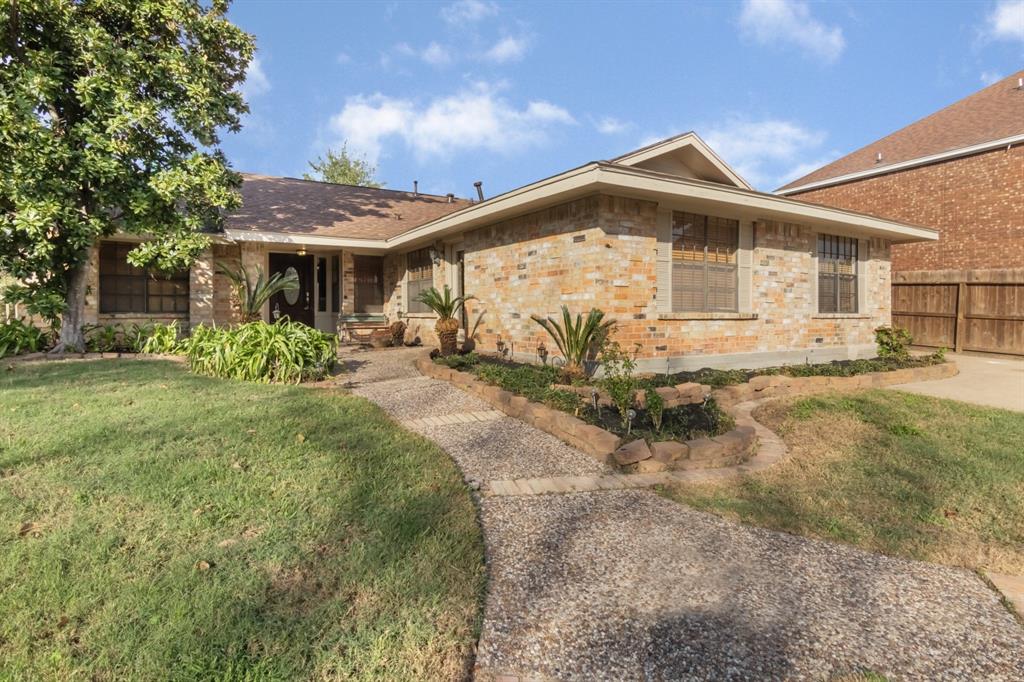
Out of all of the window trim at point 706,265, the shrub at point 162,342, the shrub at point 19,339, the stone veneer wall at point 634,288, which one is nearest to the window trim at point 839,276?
the stone veneer wall at point 634,288

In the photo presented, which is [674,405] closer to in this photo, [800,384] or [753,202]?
[800,384]

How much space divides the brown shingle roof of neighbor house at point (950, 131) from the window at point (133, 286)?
19059mm

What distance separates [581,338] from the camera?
6.93 meters

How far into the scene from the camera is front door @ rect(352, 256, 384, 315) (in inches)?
520

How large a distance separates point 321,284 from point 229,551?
11.3m

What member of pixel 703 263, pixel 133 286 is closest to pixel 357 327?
pixel 133 286

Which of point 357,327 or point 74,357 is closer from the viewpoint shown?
point 74,357

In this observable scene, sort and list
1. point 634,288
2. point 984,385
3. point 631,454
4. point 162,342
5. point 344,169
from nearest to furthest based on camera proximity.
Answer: point 631,454 < point 634,288 < point 984,385 < point 162,342 < point 344,169

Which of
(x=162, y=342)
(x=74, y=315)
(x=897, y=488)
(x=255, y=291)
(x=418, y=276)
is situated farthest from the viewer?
(x=418, y=276)

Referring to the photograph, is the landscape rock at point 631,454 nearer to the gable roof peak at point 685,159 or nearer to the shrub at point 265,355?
the shrub at point 265,355

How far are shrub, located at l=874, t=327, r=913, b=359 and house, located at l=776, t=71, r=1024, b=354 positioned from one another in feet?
12.5

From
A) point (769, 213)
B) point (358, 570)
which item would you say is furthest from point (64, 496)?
point (769, 213)

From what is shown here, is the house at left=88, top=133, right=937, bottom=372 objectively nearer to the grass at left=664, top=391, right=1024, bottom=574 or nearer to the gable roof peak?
the gable roof peak

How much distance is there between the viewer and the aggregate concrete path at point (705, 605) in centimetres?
201
